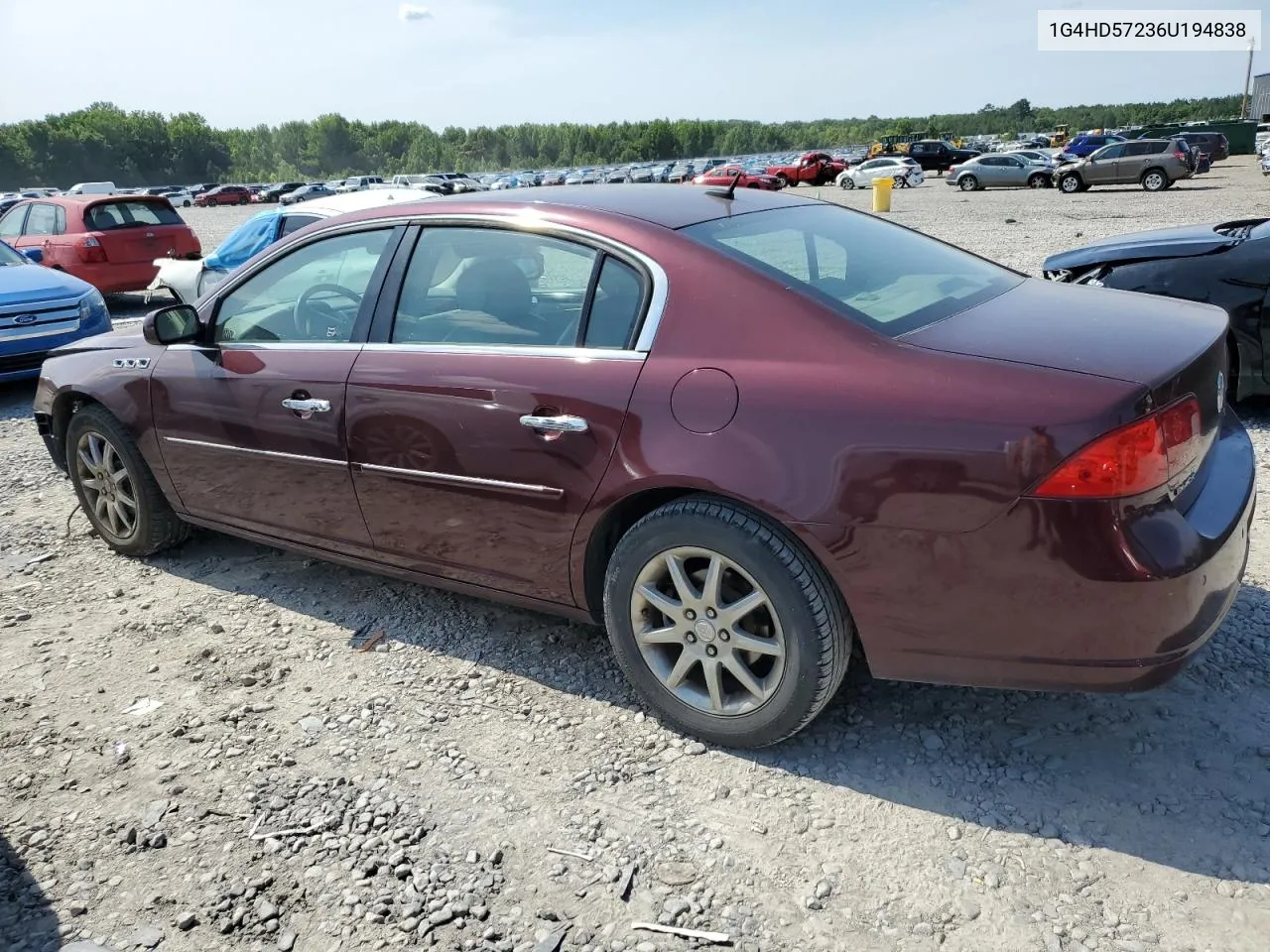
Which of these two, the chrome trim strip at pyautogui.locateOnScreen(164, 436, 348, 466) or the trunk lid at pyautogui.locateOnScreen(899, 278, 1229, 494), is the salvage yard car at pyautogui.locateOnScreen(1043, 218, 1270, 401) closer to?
the trunk lid at pyautogui.locateOnScreen(899, 278, 1229, 494)

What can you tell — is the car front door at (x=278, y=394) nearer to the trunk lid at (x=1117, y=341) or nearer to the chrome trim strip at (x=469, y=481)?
the chrome trim strip at (x=469, y=481)

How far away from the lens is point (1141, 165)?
2827cm

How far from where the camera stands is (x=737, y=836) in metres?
2.58

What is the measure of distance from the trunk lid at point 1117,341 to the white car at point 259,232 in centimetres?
600

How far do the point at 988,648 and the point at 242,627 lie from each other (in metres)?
2.95

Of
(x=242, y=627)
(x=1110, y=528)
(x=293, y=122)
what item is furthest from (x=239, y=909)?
(x=293, y=122)

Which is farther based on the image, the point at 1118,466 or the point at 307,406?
the point at 307,406

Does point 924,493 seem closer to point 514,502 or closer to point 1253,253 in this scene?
point 514,502

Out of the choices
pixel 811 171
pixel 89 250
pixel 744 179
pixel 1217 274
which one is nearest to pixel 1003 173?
pixel 811 171

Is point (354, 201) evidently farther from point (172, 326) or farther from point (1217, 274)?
point (1217, 274)

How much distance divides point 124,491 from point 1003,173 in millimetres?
35499

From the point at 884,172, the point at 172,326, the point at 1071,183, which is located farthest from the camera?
the point at 884,172

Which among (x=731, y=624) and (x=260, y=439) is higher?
(x=260, y=439)

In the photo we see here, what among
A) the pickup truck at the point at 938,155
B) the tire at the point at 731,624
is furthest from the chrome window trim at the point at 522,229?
the pickup truck at the point at 938,155
